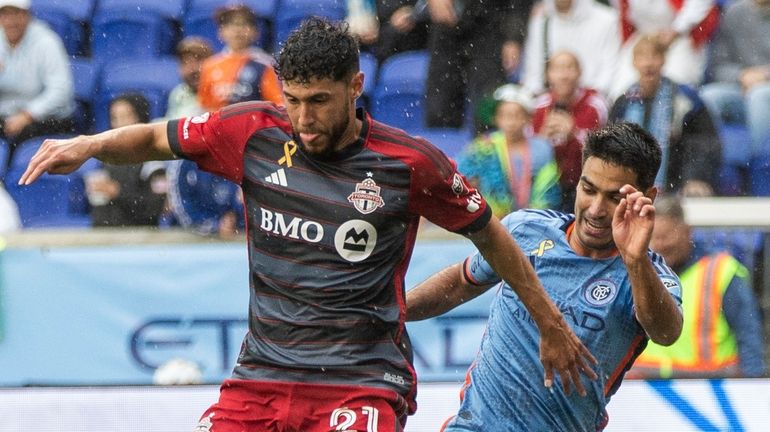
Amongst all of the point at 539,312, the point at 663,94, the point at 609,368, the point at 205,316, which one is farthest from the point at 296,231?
the point at 663,94

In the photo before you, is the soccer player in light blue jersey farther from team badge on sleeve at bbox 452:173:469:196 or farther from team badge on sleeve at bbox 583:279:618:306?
team badge on sleeve at bbox 452:173:469:196

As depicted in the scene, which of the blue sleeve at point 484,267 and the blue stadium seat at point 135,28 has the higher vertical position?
the blue stadium seat at point 135,28

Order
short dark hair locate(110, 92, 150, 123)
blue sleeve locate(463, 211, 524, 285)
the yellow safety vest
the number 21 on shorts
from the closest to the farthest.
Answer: the number 21 on shorts, blue sleeve locate(463, 211, 524, 285), the yellow safety vest, short dark hair locate(110, 92, 150, 123)

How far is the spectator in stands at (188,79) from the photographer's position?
938 centimetres

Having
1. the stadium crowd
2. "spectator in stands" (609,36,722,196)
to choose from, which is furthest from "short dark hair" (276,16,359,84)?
"spectator in stands" (609,36,722,196)

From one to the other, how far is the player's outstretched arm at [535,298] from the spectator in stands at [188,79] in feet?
18.0

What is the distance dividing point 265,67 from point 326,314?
533cm

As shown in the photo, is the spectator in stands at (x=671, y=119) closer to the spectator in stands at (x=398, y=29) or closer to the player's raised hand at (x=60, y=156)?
the spectator in stands at (x=398, y=29)

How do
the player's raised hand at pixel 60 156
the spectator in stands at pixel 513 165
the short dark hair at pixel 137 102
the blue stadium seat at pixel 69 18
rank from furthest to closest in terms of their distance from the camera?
1. the blue stadium seat at pixel 69 18
2. the short dark hair at pixel 137 102
3. the spectator in stands at pixel 513 165
4. the player's raised hand at pixel 60 156

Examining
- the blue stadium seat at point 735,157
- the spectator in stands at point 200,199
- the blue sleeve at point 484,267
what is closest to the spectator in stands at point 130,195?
the spectator in stands at point 200,199

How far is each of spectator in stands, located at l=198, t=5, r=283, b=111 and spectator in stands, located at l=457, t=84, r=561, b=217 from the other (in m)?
1.57

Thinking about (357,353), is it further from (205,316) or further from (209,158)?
(205,316)

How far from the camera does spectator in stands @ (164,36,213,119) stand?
9.38 metres

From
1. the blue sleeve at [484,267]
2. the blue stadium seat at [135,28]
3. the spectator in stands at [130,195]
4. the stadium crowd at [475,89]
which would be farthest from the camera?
the blue stadium seat at [135,28]
